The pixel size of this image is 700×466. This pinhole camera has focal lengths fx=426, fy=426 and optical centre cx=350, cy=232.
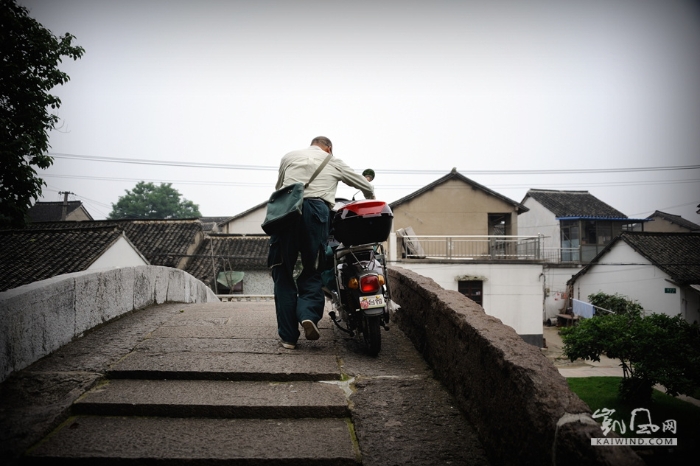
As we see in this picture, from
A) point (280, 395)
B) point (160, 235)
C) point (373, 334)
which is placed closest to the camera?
point (280, 395)

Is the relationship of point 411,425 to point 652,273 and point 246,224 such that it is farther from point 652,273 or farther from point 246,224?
point 246,224

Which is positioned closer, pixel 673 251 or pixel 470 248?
pixel 470 248

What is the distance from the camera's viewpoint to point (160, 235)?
2514 cm

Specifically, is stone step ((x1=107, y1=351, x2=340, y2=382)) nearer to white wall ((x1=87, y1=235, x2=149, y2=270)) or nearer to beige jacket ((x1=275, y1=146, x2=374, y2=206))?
beige jacket ((x1=275, y1=146, x2=374, y2=206))

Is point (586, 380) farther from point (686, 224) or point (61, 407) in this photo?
point (686, 224)

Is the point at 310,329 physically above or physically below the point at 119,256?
below

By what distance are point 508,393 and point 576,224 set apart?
31.1 meters

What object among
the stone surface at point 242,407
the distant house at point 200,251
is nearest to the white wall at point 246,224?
the distant house at point 200,251

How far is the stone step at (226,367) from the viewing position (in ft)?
9.25

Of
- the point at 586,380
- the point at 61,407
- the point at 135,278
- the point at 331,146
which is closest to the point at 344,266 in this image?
the point at 331,146

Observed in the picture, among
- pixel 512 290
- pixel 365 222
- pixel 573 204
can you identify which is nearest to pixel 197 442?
pixel 365 222

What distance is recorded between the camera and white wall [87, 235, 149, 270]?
582 inches

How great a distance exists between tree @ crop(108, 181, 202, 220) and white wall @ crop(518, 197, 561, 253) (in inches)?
1794

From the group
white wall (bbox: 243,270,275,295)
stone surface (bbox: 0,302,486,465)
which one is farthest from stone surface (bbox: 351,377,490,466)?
white wall (bbox: 243,270,275,295)
